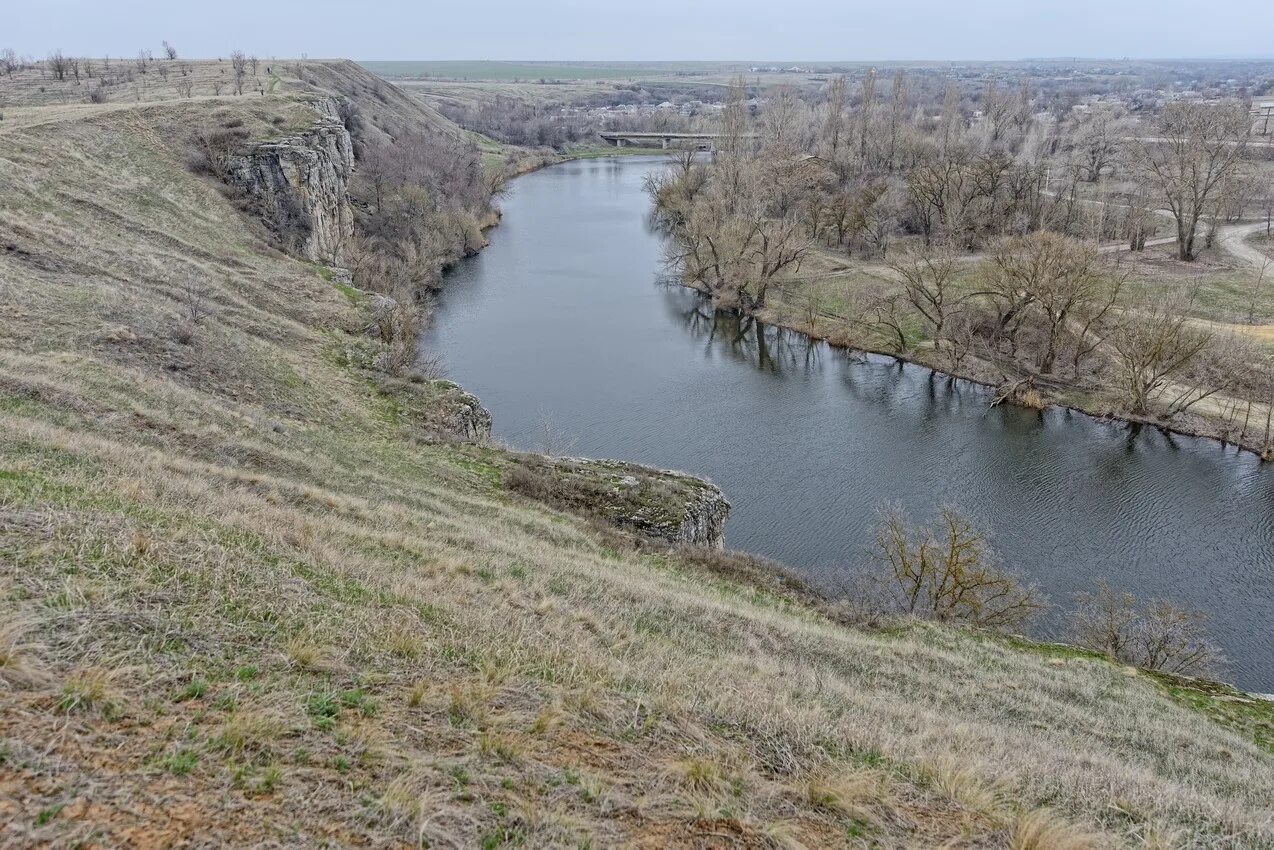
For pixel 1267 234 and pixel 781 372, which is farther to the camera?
pixel 1267 234

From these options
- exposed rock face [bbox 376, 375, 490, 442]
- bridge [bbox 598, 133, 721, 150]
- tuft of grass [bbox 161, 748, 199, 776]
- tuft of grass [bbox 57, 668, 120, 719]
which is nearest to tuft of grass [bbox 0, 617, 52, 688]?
tuft of grass [bbox 57, 668, 120, 719]

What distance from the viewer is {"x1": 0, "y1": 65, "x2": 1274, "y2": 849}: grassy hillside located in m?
4.68

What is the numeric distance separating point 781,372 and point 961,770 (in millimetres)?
30272

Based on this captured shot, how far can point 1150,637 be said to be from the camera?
16422 millimetres

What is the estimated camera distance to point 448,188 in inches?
2181

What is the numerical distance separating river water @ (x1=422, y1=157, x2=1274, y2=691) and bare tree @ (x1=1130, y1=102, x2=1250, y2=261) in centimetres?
2318

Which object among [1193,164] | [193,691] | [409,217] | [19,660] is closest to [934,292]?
[1193,164]

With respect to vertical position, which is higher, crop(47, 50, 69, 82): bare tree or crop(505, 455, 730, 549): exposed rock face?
crop(47, 50, 69, 82): bare tree

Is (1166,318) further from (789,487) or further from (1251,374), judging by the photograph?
(789,487)

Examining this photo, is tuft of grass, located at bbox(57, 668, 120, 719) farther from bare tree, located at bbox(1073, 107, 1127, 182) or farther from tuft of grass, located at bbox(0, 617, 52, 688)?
bare tree, located at bbox(1073, 107, 1127, 182)

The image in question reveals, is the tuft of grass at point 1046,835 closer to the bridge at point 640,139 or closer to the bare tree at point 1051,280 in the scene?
the bare tree at point 1051,280

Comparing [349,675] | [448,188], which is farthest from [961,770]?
[448,188]

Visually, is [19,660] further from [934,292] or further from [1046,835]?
[934,292]

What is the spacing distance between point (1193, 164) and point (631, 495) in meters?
45.1
